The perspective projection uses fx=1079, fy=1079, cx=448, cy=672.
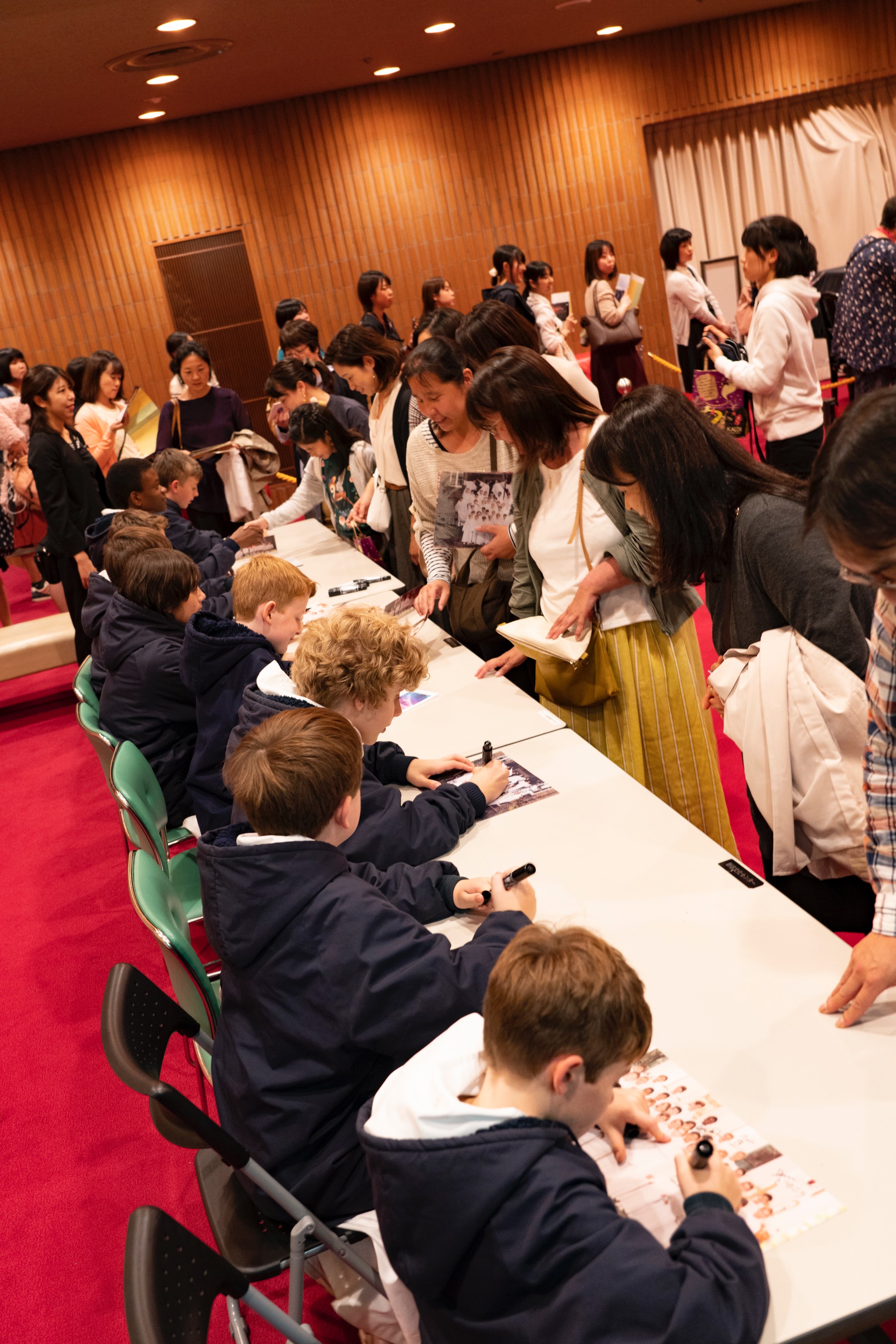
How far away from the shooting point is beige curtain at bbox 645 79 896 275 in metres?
11.9

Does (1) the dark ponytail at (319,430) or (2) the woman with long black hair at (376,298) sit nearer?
(1) the dark ponytail at (319,430)

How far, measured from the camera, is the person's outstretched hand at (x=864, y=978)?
1417 mm

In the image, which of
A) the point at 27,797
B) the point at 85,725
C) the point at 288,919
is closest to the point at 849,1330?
the point at 288,919

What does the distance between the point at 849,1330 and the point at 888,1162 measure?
0.21 meters

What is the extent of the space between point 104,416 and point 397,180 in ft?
17.6

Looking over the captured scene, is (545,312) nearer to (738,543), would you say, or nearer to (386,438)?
(386,438)

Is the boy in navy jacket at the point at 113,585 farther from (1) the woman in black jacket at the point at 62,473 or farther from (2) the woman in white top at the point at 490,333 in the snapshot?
(1) the woman in black jacket at the point at 62,473

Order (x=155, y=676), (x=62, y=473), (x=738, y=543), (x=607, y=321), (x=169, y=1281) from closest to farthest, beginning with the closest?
(x=169, y=1281)
(x=738, y=543)
(x=155, y=676)
(x=62, y=473)
(x=607, y=321)

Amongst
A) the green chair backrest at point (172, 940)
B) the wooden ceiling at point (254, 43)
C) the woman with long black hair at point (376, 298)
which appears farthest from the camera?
the woman with long black hair at point (376, 298)

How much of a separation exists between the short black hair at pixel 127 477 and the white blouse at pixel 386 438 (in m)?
1.48

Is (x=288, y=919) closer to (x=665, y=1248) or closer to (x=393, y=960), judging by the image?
(x=393, y=960)

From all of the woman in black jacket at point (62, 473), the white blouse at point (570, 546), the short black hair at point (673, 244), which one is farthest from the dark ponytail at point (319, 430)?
the short black hair at point (673, 244)

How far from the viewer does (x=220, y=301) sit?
10.7 meters

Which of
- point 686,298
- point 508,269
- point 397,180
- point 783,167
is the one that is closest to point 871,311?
point 686,298
